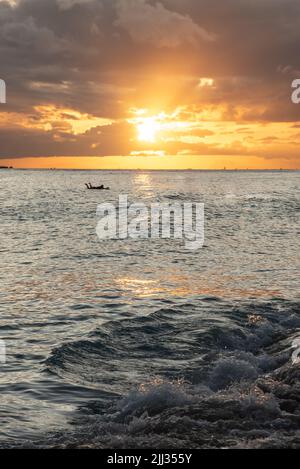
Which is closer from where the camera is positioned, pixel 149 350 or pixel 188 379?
pixel 188 379

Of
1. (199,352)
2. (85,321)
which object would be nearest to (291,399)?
(199,352)

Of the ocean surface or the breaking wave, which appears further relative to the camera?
the ocean surface

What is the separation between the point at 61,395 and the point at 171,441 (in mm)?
3847

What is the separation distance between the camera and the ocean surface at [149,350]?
34.4 feet

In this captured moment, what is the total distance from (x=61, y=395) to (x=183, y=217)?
57.5m

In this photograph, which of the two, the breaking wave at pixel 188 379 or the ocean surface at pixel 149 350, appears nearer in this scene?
the breaking wave at pixel 188 379

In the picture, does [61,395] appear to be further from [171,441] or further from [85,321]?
[85,321]

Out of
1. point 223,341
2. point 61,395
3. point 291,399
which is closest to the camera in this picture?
point 291,399

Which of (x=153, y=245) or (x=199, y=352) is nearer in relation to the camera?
(x=199, y=352)

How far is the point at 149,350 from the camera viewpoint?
16188mm

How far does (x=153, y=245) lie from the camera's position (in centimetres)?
3981

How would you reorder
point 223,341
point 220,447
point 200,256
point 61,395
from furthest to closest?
point 200,256, point 223,341, point 61,395, point 220,447

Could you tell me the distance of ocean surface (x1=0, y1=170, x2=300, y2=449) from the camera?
10.5 metres

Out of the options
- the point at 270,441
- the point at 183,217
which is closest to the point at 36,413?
the point at 270,441
